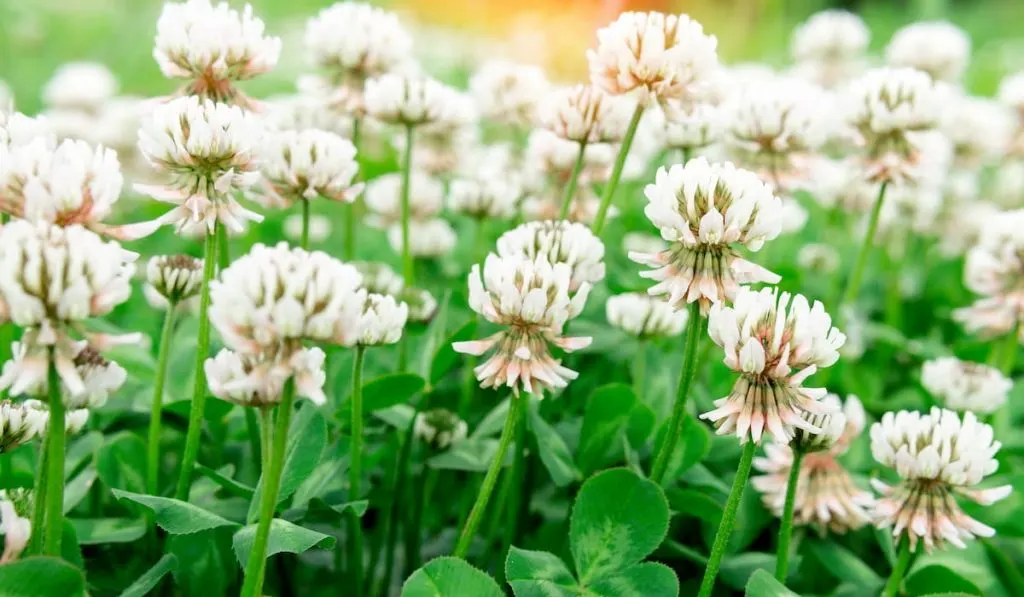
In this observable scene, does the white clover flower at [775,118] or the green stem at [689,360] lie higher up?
the white clover flower at [775,118]

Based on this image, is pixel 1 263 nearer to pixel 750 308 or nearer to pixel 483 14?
pixel 750 308

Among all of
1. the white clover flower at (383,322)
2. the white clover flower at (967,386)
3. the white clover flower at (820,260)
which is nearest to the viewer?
the white clover flower at (383,322)

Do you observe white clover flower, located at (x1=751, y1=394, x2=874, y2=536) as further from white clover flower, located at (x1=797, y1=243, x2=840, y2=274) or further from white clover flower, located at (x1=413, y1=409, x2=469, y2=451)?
white clover flower, located at (x1=797, y1=243, x2=840, y2=274)

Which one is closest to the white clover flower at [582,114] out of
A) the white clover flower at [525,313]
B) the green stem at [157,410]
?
the white clover flower at [525,313]

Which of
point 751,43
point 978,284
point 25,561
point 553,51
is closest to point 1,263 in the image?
point 25,561

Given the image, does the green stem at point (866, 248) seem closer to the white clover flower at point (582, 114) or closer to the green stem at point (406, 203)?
the white clover flower at point (582, 114)

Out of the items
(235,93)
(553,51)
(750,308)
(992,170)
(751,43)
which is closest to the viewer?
(750,308)

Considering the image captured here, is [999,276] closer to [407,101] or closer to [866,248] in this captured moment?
[866,248]
